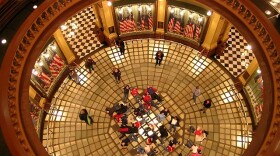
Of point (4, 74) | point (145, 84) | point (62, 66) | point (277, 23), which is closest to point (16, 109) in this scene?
point (4, 74)

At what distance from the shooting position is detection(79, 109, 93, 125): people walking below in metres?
24.3

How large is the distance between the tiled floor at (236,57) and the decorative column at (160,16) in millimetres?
4981

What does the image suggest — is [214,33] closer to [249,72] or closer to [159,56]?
[249,72]

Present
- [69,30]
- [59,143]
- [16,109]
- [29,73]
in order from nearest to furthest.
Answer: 1. [16,109]
2. [29,73]
3. [59,143]
4. [69,30]

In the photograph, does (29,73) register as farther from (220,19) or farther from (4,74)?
(220,19)

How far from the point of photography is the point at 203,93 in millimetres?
26469

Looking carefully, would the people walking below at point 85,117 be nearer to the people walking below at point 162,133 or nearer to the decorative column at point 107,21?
the people walking below at point 162,133

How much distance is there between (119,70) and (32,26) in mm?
8336

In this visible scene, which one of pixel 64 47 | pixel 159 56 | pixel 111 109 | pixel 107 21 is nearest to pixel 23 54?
pixel 64 47

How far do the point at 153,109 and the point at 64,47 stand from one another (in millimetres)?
7946

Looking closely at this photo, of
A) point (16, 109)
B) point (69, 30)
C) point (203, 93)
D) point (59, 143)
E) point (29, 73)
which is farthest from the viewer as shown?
point (69, 30)

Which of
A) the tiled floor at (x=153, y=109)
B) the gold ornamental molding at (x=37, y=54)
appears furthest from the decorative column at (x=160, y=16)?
the gold ornamental molding at (x=37, y=54)

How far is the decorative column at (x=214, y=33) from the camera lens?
990 inches

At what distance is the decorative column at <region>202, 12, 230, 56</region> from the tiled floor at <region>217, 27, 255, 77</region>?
946 millimetres
